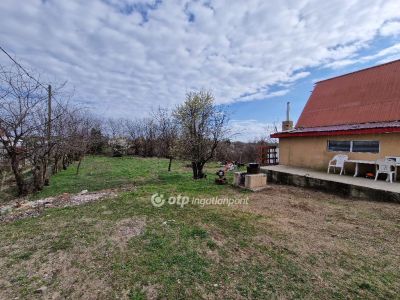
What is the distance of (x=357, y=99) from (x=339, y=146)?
Answer: 2444 mm

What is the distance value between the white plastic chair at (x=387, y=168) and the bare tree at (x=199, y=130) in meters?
5.13

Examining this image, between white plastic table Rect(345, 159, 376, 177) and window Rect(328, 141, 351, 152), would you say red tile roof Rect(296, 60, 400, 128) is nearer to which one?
window Rect(328, 141, 351, 152)

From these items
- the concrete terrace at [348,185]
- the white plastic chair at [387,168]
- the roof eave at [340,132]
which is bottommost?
the concrete terrace at [348,185]

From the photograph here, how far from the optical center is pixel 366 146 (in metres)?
7.83

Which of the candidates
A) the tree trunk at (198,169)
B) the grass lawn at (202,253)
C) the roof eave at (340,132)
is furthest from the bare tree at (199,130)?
the grass lawn at (202,253)

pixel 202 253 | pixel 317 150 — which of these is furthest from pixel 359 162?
pixel 202 253

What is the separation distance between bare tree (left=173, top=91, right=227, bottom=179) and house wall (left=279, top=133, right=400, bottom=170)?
304 cm

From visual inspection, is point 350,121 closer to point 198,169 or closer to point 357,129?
point 357,129

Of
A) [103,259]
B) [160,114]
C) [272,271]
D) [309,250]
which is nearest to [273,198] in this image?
[309,250]

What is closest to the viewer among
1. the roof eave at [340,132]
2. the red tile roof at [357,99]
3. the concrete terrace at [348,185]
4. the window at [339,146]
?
the concrete terrace at [348,185]

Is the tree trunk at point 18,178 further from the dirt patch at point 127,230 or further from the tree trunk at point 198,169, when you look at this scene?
the tree trunk at point 198,169

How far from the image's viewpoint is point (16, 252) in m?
3.30

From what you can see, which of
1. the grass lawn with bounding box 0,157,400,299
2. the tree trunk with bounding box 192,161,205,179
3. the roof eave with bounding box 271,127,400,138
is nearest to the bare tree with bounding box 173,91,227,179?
the tree trunk with bounding box 192,161,205,179

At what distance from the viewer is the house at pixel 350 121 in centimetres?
762
